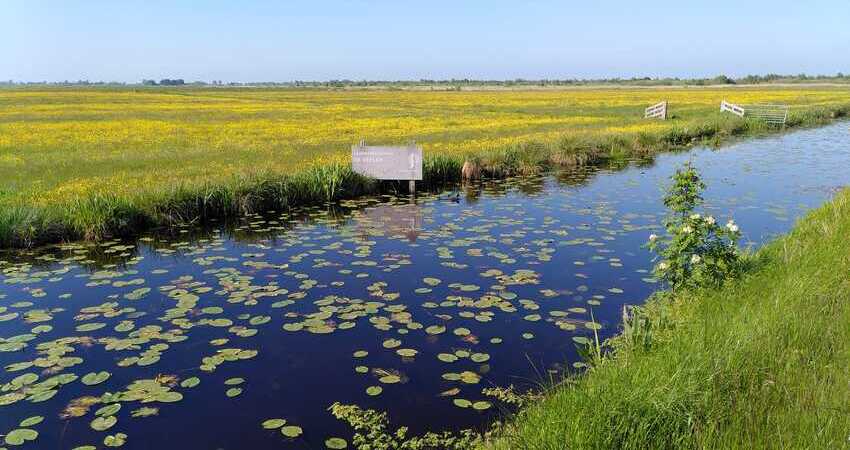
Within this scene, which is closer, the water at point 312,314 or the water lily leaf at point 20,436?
the water lily leaf at point 20,436

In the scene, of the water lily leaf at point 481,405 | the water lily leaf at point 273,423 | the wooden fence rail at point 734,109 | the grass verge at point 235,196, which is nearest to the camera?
the water lily leaf at point 273,423

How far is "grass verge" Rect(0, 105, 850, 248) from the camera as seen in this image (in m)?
10.2

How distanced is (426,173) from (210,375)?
11.4 meters

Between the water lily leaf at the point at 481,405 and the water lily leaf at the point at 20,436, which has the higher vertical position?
the water lily leaf at the point at 20,436

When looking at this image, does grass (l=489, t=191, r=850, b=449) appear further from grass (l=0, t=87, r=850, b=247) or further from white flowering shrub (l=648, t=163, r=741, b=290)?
grass (l=0, t=87, r=850, b=247)

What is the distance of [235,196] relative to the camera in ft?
41.1

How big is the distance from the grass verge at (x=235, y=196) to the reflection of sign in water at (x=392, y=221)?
170 centimetres

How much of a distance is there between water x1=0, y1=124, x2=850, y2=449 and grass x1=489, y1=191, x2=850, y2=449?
996 millimetres

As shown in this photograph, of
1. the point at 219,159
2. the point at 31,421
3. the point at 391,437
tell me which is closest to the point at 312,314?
the point at 391,437

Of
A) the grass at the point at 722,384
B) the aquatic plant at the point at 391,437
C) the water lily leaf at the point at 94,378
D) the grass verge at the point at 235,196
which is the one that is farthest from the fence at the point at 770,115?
the water lily leaf at the point at 94,378

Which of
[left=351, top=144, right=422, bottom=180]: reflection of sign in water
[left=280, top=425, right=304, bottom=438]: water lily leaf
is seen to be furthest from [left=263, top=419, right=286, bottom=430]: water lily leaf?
[left=351, top=144, right=422, bottom=180]: reflection of sign in water

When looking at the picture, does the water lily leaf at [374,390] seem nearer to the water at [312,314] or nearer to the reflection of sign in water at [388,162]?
the water at [312,314]

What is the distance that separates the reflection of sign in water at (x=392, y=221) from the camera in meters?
11.1

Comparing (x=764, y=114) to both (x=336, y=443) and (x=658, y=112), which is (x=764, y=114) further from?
(x=336, y=443)
